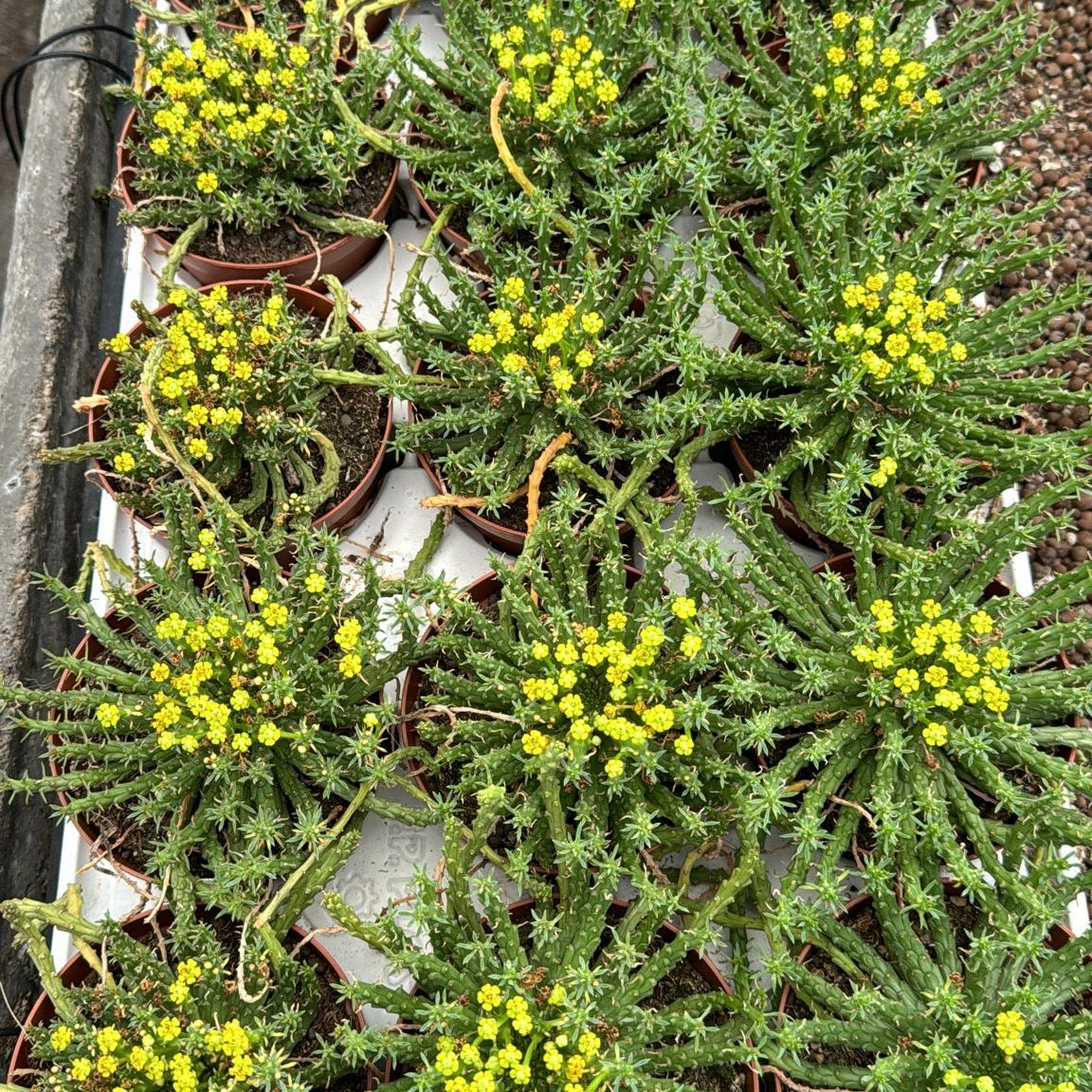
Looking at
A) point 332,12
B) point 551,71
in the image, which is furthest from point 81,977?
point 332,12

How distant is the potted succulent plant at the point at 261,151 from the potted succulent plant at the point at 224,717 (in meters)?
0.79

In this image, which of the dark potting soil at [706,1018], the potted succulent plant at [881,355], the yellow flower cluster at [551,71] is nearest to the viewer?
the dark potting soil at [706,1018]

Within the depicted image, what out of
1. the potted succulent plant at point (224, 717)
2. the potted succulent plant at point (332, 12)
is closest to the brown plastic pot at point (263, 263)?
the potted succulent plant at point (332, 12)

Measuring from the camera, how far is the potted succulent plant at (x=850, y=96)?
79.0 inches

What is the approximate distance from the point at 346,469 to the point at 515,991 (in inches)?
48.0

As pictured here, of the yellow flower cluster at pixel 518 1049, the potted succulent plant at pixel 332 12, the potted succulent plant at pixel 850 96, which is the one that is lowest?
the yellow flower cluster at pixel 518 1049

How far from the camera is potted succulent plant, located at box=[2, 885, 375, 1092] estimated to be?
1.46 m

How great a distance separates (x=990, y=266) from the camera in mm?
1970

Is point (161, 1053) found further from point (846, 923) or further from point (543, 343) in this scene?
point (543, 343)

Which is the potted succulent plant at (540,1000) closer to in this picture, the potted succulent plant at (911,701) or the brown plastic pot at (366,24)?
the potted succulent plant at (911,701)

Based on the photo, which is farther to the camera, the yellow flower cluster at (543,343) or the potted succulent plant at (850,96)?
the potted succulent plant at (850,96)

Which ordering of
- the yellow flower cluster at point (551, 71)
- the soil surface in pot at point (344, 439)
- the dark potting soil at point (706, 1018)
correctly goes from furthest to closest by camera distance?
the soil surface in pot at point (344, 439)
the yellow flower cluster at point (551, 71)
the dark potting soil at point (706, 1018)

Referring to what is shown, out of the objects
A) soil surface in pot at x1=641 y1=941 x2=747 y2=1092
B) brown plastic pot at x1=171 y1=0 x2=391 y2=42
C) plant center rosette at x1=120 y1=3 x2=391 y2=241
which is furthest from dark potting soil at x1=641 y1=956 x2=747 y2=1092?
brown plastic pot at x1=171 y1=0 x2=391 y2=42

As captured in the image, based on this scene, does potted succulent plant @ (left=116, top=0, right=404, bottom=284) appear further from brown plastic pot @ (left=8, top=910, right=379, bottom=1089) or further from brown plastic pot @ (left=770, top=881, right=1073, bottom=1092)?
brown plastic pot @ (left=770, top=881, right=1073, bottom=1092)
